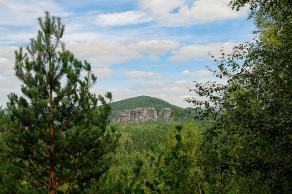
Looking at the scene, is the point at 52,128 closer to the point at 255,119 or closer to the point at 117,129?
the point at 117,129

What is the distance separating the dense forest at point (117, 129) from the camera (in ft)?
42.3

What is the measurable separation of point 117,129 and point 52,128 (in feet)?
9.53

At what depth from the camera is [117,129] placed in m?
17.2

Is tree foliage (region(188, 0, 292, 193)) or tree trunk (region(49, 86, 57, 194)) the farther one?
tree trunk (region(49, 86, 57, 194))

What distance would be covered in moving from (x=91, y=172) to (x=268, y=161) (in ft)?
27.4

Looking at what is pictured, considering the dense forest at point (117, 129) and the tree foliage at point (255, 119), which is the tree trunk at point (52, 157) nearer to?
the dense forest at point (117, 129)

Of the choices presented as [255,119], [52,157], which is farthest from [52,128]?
[255,119]

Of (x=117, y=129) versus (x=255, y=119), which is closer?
(x=255, y=119)

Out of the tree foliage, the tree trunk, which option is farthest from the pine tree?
the tree foliage

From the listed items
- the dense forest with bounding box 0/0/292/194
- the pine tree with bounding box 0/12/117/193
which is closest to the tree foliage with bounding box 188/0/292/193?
the dense forest with bounding box 0/0/292/194

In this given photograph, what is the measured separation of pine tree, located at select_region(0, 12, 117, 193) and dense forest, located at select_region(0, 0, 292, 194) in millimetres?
43

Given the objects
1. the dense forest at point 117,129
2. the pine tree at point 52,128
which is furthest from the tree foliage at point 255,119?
the pine tree at point 52,128

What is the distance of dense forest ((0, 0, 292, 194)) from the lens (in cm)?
1290

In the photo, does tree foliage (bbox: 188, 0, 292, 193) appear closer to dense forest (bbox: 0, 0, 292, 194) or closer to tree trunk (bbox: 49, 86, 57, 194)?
dense forest (bbox: 0, 0, 292, 194)
